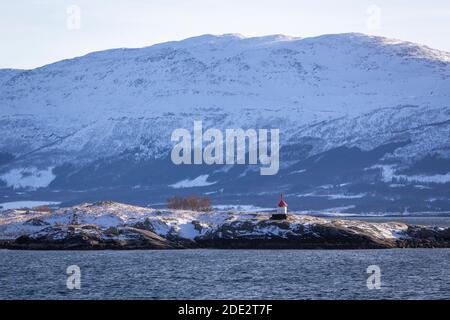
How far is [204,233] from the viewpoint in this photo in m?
164

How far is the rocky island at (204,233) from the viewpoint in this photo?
158 metres

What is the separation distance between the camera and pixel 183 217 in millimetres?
171625

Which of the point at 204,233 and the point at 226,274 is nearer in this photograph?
the point at 226,274

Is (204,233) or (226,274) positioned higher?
(204,233)

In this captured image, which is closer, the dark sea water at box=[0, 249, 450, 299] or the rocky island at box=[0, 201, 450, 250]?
the dark sea water at box=[0, 249, 450, 299]

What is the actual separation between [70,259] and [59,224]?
3047cm

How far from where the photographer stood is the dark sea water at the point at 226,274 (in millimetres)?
101188

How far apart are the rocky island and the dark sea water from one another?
6.27m

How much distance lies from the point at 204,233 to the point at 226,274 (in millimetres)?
46113

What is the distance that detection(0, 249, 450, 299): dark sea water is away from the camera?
101188 millimetres

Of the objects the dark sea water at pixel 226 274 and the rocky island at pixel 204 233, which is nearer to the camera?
the dark sea water at pixel 226 274

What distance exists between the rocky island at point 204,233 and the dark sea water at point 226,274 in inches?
247
